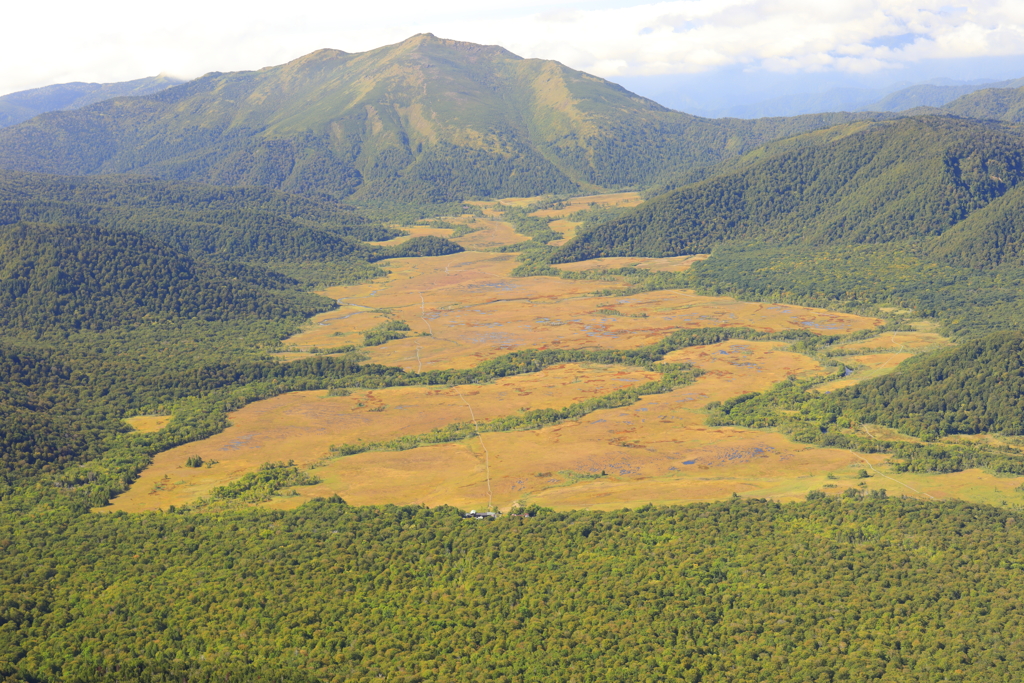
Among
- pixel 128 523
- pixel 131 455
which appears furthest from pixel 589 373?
pixel 128 523

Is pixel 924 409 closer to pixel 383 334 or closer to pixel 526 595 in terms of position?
pixel 526 595

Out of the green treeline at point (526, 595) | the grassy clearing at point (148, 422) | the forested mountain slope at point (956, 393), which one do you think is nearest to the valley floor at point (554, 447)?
the green treeline at point (526, 595)

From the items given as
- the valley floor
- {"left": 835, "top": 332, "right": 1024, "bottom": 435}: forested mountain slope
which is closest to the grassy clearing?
the valley floor

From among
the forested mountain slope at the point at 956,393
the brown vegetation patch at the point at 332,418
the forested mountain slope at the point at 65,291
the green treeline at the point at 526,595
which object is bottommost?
the green treeline at the point at 526,595

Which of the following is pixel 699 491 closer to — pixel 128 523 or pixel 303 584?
pixel 303 584

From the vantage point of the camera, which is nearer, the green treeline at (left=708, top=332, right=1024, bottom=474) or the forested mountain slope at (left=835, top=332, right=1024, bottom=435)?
the green treeline at (left=708, top=332, right=1024, bottom=474)

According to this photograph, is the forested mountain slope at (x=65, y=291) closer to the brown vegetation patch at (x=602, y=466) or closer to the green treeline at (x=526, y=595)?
the brown vegetation patch at (x=602, y=466)

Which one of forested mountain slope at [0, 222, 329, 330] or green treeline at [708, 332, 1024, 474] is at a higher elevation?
forested mountain slope at [0, 222, 329, 330]

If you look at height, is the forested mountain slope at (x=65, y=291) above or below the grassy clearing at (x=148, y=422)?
above

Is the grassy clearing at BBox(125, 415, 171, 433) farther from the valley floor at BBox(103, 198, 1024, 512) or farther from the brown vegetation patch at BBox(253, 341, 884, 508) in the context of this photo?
the brown vegetation patch at BBox(253, 341, 884, 508)
